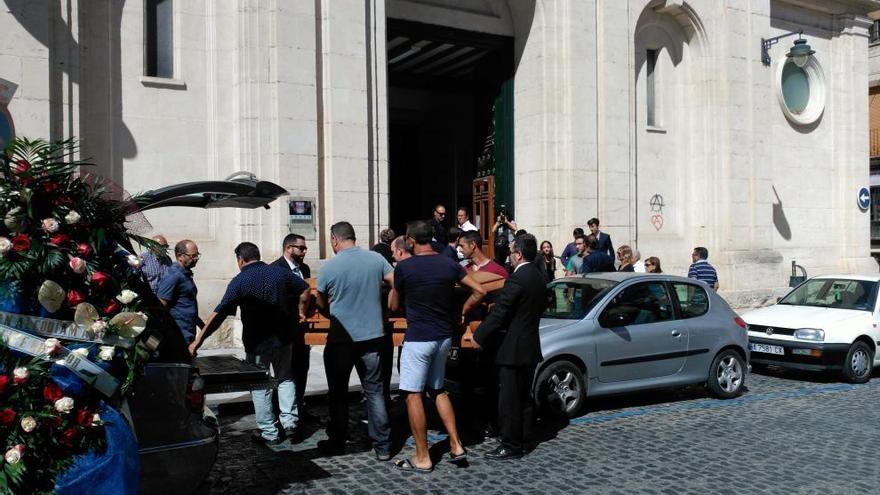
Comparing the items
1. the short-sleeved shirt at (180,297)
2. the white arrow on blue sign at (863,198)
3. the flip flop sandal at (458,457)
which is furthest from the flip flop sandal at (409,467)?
the white arrow on blue sign at (863,198)

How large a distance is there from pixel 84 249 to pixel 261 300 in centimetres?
261

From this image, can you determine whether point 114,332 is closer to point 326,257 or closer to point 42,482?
point 42,482

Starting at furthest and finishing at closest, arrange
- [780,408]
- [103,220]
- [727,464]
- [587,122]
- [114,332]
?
[587,122]
[780,408]
[727,464]
[103,220]
[114,332]

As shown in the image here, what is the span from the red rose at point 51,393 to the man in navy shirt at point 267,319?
2.68 metres

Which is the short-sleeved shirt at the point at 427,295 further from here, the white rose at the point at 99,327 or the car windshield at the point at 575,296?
the white rose at the point at 99,327

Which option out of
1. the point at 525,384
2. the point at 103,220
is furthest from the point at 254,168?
the point at 103,220

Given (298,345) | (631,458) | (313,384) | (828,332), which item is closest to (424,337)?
(298,345)

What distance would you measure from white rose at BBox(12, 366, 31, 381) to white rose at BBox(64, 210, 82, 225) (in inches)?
31.5

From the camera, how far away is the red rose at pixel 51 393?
3799 mm

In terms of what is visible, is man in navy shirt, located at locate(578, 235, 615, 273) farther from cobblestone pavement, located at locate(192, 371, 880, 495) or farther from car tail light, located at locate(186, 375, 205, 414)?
car tail light, located at locate(186, 375, 205, 414)

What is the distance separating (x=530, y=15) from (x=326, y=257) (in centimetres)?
673

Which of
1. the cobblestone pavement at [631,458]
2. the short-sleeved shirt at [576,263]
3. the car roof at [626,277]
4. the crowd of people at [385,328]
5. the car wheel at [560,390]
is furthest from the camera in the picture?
the short-sleeved shirt at [576,263]

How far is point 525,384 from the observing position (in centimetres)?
669

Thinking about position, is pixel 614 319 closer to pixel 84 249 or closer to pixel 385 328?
pixel 385 328
